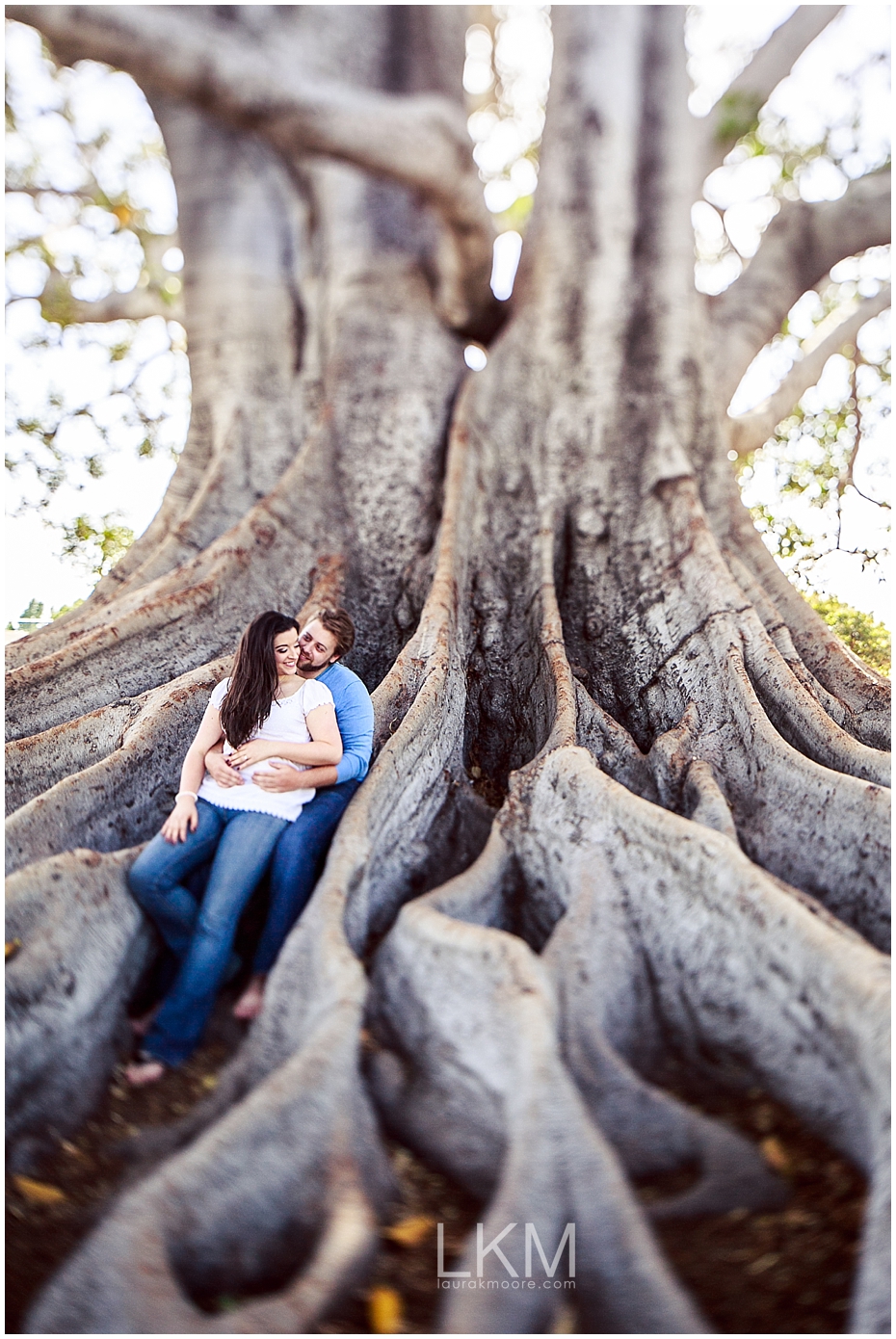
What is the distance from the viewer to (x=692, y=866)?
2131 millimetres

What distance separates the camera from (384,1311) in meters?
1.56

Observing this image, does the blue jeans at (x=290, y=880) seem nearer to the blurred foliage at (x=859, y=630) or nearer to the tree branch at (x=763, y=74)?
the blurred foliage at (x=859, y=630)

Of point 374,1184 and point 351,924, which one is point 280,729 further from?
point 374,1184

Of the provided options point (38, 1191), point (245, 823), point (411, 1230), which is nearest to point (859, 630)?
point (245, 823)

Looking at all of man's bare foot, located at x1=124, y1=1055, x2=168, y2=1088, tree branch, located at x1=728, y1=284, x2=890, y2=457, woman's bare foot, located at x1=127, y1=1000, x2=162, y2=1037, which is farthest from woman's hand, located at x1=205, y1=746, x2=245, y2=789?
tree branch, located at x1=728, y1=284, x2=890, y2=457

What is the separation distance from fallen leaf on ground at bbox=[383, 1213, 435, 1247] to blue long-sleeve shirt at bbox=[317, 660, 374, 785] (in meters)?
1.11

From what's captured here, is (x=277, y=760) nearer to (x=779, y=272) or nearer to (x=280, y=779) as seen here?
(x=280, y=779)

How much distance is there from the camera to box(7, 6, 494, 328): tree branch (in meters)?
3.25

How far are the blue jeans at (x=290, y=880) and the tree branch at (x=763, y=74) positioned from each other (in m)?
5.34

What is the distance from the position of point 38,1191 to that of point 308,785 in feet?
3.61

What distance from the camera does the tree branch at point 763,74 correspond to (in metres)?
5.27

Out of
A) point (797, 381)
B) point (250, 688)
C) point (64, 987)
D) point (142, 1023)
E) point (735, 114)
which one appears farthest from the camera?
point (797, 381)

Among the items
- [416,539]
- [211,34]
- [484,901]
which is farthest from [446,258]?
[484,901]

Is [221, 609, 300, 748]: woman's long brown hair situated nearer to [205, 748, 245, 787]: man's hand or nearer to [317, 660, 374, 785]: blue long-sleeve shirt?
[205, 748, 245, 787]: man's hand
